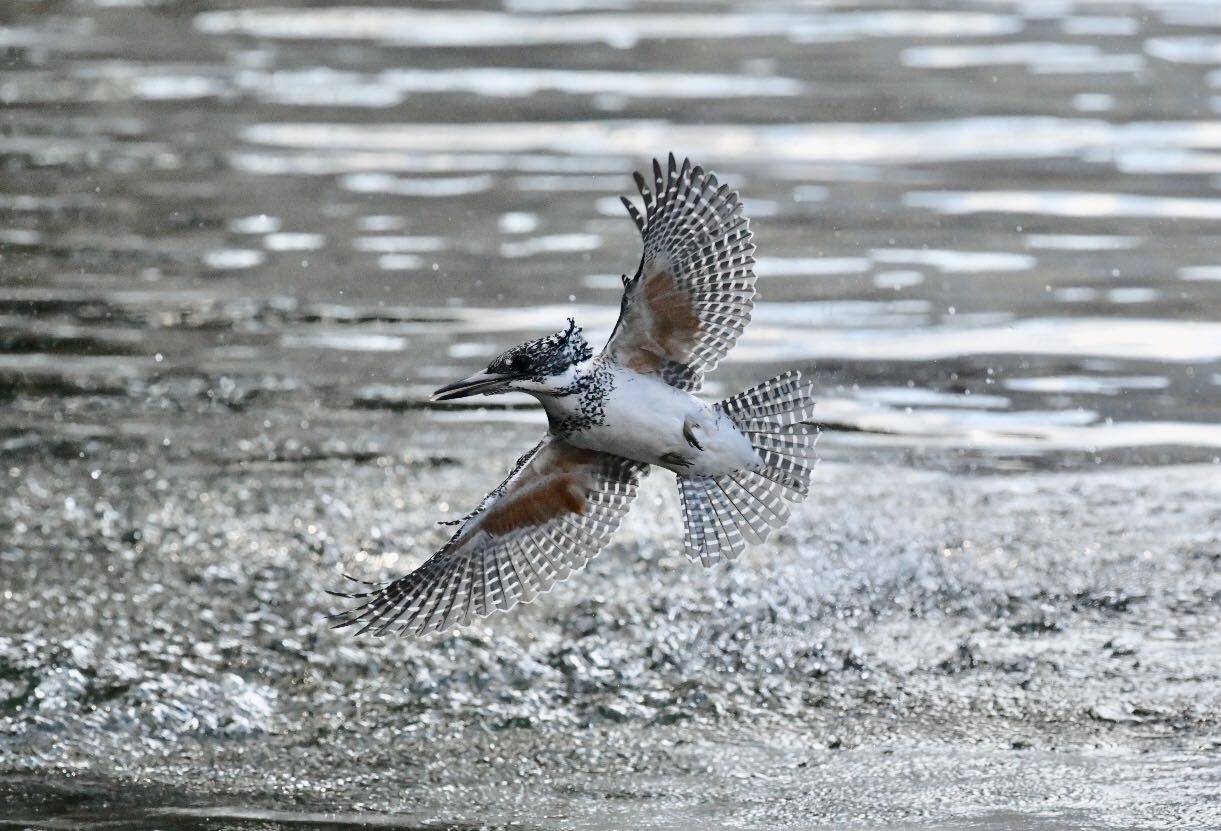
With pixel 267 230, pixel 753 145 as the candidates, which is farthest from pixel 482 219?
pixel 753 145

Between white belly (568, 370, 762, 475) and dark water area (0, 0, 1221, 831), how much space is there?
0.97m

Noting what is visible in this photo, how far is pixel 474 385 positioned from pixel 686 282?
2.56ft

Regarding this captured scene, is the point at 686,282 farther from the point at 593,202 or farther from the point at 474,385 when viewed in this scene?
the point at 593,202

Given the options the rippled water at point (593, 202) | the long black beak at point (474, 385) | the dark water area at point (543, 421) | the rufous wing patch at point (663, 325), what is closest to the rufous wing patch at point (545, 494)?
the rufous wing patch at point (663, 325)

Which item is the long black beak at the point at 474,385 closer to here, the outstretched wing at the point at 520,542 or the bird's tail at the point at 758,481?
the outstretched wing at the point at 520,542

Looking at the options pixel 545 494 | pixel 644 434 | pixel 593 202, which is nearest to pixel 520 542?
pixel 545 494

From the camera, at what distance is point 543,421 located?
358 inches

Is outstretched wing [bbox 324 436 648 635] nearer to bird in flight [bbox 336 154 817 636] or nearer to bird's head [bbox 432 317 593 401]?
bird in flight [bbox 336 154 817 636]

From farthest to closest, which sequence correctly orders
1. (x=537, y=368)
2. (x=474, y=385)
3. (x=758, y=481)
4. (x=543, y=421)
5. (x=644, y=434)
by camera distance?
(x=543, y=421) < (x=758, y=481) < (x=644, y=434) < (x=537, y=368) < (x=474, y=385)

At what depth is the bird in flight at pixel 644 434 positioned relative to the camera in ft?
18.6

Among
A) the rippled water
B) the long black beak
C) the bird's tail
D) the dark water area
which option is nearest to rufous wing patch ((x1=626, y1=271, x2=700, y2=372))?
the bird's tail

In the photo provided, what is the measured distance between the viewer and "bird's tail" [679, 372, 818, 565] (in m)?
6.10

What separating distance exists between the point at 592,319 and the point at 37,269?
10.7ft

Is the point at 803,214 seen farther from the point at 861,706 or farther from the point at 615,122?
the point at 861,706
